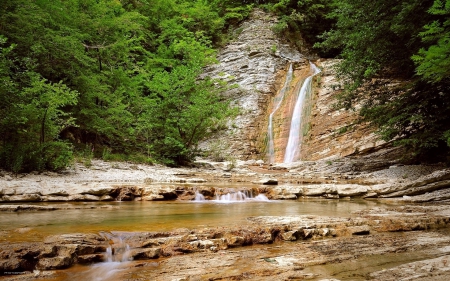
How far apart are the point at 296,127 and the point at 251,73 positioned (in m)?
7.95

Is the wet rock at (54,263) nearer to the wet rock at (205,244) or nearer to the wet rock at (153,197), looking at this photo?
the wet rock at (205,244)

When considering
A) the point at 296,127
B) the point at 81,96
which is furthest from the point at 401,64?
the point at 81,96

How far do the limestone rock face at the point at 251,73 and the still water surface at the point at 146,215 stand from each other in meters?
11.9

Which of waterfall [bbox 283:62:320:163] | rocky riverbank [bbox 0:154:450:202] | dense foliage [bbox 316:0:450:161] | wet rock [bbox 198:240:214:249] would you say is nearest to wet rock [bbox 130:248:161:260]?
wet rock [bbox 198:240:214:249]

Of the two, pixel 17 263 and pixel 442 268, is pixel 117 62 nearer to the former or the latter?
pixel 17 263

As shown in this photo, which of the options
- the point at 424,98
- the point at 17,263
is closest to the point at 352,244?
the point at 17,263

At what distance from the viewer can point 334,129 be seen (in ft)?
56.7

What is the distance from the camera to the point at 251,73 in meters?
25.3

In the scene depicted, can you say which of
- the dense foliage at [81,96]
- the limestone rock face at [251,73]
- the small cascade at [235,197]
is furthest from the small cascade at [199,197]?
the limestone rock face at [251,73]

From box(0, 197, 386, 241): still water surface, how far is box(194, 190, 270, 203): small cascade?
46 centimetres

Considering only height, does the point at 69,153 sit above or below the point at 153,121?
below

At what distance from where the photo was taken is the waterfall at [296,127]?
18.1m

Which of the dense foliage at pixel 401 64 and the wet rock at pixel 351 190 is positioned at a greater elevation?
the dense foliage at pixel 401 64

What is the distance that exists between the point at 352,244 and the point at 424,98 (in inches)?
318
